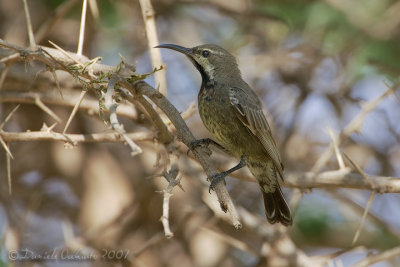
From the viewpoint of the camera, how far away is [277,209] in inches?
163

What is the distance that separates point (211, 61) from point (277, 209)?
1409 millimetres

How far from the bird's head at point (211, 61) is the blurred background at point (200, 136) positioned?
71 cm

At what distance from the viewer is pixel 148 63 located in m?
6.25

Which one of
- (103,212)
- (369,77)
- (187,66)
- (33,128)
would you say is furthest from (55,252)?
(369,77)

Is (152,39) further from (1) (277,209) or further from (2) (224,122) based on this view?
(1) (277,209)

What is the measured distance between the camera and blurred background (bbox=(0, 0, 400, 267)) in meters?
4.96

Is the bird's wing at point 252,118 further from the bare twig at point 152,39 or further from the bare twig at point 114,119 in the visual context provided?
the bare twig at point 114,119

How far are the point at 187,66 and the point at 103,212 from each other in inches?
90.3

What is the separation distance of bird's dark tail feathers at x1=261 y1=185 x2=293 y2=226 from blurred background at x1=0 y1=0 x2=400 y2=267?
0.34 metres

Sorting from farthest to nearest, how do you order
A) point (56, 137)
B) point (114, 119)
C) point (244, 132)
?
point (244, 132) < point (56, 137) < point (114, 119)

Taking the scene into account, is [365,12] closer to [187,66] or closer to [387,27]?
[387,27]

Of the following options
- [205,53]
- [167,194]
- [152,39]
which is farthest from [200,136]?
[167,194]

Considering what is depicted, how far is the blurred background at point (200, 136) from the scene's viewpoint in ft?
16.3

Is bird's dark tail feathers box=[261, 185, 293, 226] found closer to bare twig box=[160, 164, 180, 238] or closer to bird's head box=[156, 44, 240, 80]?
bird's head box=[156, 44, 240, 80]
